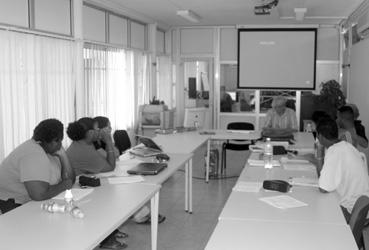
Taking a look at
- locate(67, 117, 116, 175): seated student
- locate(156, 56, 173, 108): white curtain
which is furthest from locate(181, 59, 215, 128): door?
locate(67, 117, 116, 175): seated student

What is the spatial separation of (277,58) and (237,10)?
4.67 ft

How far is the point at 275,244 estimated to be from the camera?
2.51m

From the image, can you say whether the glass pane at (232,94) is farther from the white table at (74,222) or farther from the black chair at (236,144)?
the white table at (74,222)

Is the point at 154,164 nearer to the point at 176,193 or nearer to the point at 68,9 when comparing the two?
the point at 176,193

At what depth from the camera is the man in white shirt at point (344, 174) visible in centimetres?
352

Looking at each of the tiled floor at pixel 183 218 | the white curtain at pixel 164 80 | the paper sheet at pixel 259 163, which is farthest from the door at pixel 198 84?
the paper sheet at pixel 259 163

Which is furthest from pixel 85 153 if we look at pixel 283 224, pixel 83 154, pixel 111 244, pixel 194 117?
pixel 194 117

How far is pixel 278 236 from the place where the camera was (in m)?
2.64

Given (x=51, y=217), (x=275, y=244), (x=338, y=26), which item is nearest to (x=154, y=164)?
(x=51, y=217)

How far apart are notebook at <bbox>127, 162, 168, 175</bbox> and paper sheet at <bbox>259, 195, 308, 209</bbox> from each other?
1.18 metres

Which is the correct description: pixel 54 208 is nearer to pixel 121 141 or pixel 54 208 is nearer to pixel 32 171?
pixel 32 171

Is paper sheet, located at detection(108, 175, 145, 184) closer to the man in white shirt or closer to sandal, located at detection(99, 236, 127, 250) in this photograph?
sandal, located at detection(99, 236, 127, 250)

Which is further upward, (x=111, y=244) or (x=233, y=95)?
(x=233, y=95)

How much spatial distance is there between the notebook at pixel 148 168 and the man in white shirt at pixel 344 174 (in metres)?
1.50
